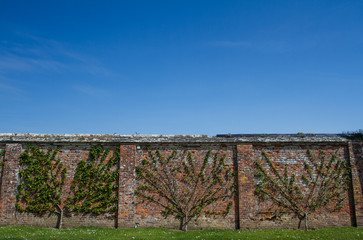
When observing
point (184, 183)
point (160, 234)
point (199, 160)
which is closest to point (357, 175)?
point (199, 160)

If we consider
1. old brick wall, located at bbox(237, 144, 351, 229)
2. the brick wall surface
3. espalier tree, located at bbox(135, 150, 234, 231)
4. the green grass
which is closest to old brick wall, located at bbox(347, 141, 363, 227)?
the brick wall surface

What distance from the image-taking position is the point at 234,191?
668 inches

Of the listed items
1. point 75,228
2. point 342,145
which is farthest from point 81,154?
point 342,145

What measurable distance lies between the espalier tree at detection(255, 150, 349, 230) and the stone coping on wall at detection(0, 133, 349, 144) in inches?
33.2

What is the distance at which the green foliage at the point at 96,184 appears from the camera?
16672 millimetres

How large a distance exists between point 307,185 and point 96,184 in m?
10.6

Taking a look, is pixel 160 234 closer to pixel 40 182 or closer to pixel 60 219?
pixel 60 219

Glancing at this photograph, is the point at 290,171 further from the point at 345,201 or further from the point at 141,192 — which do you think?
the point at 141,192

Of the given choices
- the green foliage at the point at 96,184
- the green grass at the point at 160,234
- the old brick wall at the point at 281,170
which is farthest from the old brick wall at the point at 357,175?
the green foliage at the point at 96,184

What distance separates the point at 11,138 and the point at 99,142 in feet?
14.5

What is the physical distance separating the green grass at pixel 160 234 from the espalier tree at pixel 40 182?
3.56 ft

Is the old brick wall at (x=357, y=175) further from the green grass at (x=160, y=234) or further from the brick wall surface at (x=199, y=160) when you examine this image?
the green grass at (x=160, y=234)

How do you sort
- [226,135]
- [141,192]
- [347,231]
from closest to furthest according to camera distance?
[347,231] < [141,192] < [226,135]

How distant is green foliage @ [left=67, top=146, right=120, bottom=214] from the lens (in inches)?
656
